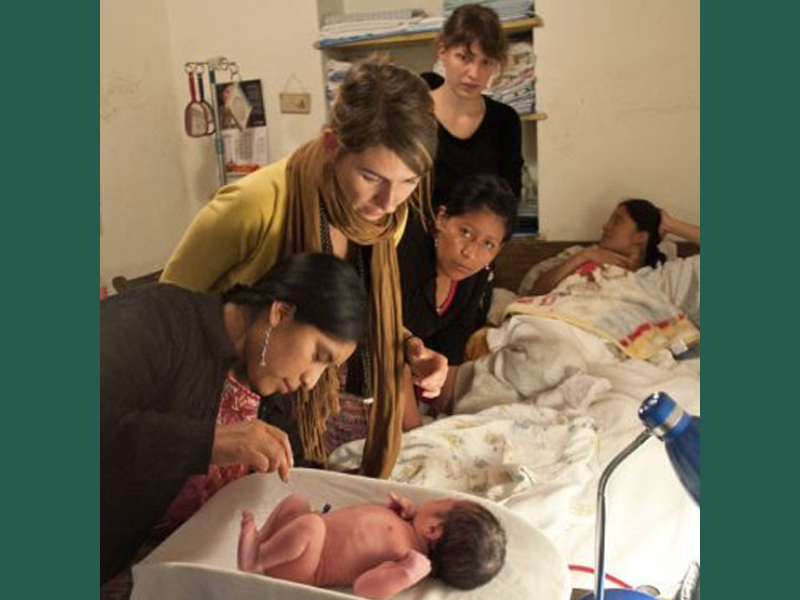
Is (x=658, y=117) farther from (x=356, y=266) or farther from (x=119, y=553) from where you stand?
(x=119, y=553)

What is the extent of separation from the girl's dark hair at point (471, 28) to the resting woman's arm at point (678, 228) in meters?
0.32

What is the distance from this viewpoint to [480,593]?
723mm

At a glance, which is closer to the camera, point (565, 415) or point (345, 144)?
point (345, 144)

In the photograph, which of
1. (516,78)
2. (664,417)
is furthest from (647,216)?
(664,417)

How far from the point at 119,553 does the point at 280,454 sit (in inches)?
6.8

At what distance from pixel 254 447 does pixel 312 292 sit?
165mm

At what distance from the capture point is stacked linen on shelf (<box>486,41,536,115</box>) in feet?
2.74

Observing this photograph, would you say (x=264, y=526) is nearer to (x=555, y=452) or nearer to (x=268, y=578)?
(x=268, y=578)

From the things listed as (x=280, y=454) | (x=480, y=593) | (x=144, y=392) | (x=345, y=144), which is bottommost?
(x=480, y=593)

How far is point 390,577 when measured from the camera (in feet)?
2.23

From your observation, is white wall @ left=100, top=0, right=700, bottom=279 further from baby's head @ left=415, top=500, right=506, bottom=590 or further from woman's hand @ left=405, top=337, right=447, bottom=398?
baby's head @ left=415, top=500, right=506, bottom=590

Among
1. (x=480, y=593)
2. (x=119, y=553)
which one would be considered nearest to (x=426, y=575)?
(x=480, y=593)

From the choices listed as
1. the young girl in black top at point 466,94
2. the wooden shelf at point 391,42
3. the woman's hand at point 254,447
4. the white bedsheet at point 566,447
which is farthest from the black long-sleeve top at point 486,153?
the woman's hand at point 254,447
